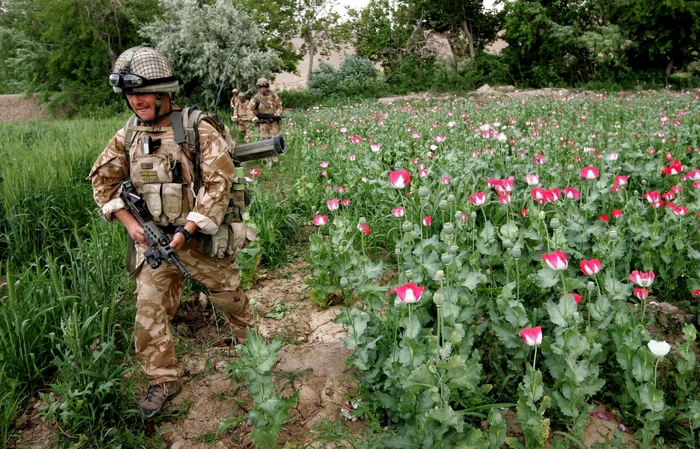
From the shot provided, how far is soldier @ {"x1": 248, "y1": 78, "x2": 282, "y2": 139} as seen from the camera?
382 inches

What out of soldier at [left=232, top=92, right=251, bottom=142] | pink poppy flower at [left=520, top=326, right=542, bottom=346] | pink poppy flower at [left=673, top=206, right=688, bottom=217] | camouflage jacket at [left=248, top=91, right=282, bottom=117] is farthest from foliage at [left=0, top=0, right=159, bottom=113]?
pink poppy flower at [left=520, top=326, right=542, bottom=346]

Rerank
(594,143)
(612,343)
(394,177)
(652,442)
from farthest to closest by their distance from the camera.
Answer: (594,143), (394,177), (612,343), (652,442)

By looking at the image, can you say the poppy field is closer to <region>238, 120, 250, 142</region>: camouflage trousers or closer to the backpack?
the backpack

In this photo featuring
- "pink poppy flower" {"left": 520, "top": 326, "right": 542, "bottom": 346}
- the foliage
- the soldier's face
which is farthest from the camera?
the foliage

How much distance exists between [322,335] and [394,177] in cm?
115

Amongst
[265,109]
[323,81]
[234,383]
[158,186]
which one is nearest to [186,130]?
[158,186]


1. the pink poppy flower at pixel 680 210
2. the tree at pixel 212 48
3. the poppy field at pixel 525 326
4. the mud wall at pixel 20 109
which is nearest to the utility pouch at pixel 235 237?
the poppy field at pixel 525 326

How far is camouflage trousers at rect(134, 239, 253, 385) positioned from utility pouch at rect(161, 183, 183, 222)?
0.62 feet

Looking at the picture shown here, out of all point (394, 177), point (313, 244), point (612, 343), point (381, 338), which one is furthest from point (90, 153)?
point (612, 343)

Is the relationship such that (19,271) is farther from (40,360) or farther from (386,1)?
(386,1)

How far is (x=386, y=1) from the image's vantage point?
96.3ft

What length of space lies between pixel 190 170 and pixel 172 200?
0.18m

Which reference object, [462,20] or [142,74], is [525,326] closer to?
[142,74]

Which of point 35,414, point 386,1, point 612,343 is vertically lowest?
point 35,414
